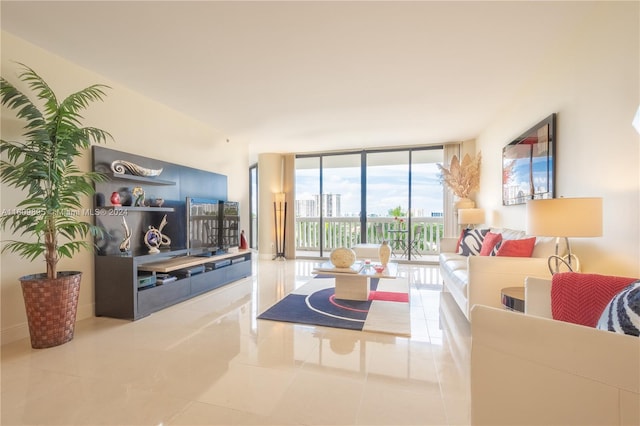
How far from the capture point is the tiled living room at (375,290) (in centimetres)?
101

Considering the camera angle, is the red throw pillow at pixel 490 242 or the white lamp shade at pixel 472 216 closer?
the red throw pillow at pixel 490 242

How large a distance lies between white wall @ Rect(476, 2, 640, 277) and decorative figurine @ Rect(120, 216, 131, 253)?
4.18 metres

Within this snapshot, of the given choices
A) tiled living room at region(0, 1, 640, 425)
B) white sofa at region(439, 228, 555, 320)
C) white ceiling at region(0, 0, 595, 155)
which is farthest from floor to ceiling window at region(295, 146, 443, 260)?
white sofa at region(439, 228, 555, 320)

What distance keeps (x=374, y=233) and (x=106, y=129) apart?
5512 millimetres

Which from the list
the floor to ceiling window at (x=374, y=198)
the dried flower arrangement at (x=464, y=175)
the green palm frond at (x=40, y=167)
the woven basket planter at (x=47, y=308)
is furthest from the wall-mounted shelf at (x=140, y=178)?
the dried flower arrangement at (x=464, y=175)

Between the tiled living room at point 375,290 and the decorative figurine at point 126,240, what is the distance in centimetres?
5

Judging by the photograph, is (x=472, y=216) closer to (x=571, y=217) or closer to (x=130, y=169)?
(x=571, y=217)

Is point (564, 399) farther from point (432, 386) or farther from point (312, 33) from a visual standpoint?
point (312, 33)

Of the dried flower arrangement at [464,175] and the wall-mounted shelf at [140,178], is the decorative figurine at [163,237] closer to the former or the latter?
the wall-mounted shelf at [140,178]

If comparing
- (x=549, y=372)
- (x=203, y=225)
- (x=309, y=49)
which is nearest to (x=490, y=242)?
(x=549, y=372)

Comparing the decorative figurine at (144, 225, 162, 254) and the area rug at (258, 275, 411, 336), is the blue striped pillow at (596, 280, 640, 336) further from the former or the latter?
the decorative figurine at (144, 225, 162, 254)

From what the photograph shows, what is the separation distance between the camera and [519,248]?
251cm

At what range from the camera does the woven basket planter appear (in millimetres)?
2207

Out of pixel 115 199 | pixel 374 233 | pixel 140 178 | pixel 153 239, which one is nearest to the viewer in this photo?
pixel 115 199
